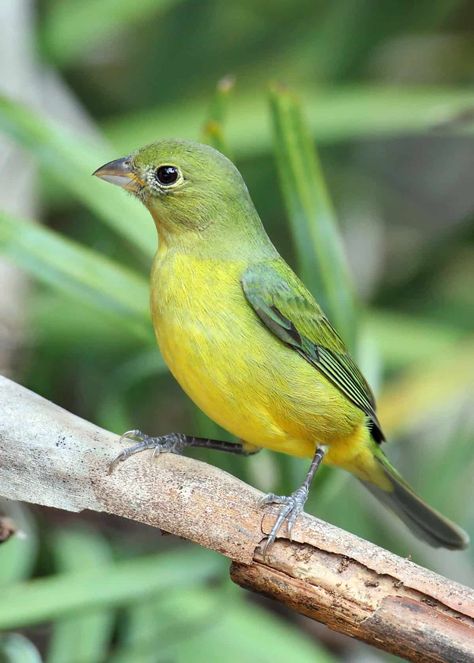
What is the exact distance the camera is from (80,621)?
136 inches

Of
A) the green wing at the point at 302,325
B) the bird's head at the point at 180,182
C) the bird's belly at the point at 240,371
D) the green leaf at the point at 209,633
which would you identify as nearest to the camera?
the bird's belly at the point at 240,371

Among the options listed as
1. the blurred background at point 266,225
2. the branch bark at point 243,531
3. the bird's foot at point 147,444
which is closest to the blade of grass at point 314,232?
the blurred background at point 266,225

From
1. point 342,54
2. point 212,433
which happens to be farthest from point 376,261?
point 212,433

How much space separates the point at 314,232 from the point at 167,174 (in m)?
0.68

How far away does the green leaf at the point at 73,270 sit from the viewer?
311 centimetres

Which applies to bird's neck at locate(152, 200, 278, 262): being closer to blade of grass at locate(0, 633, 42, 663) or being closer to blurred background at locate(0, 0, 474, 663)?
blurred background at locate(0, 0, 474, 663)

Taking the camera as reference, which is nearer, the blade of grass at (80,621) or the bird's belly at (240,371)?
the bird's belly at (240,371)

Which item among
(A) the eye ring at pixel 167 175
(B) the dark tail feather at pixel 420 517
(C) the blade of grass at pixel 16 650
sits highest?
(A) the eye ring at pixel 167 175

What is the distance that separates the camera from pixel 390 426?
4.09 m

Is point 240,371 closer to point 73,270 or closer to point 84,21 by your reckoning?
point 73,270

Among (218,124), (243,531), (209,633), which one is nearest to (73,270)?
(218,124)

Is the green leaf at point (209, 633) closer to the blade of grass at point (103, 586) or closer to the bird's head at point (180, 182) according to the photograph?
the blade of grass at point (103, 586)

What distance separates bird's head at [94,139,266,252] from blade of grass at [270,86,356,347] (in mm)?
433

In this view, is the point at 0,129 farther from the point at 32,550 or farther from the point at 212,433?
the point at 32,550
